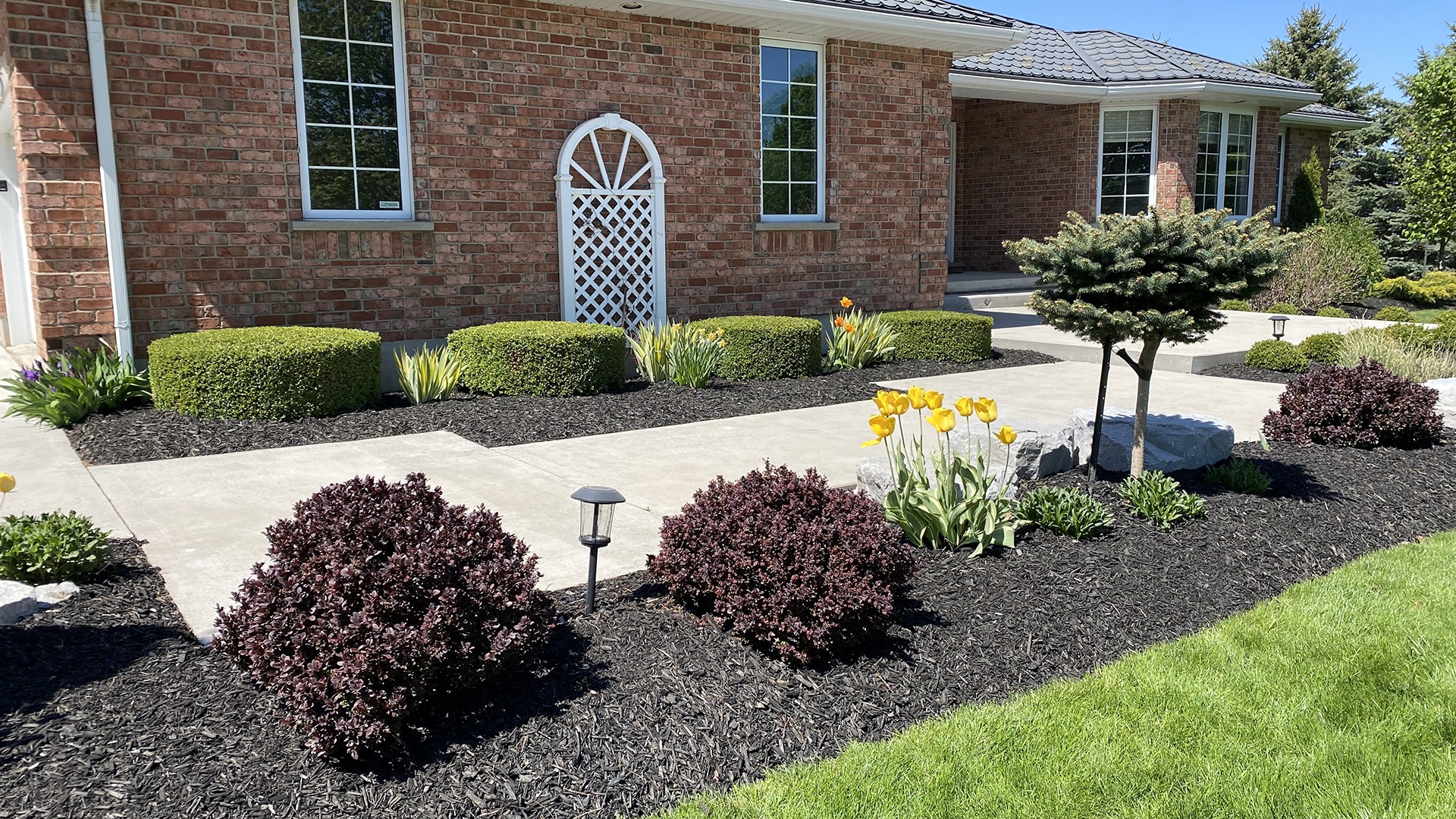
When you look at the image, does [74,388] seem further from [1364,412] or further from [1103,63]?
[1103,63]

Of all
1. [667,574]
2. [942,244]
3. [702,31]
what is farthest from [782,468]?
[942,244]

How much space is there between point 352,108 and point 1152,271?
7.14m

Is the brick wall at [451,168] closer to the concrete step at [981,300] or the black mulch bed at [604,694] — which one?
the concrete step at [981,300]

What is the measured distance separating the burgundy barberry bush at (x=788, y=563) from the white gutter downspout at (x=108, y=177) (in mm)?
6266

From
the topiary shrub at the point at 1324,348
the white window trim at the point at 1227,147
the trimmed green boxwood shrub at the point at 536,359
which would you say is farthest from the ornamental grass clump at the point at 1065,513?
the white window trim at the point at 1227,147

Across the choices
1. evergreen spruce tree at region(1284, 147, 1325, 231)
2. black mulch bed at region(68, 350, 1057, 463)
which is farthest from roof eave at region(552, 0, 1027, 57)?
evergreen spruce tree at region(1284, 147, 1325, 231)

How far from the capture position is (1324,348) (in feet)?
34.4

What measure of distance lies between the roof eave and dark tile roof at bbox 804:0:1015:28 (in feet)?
0.16

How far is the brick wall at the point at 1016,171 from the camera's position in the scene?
18531 millimetres

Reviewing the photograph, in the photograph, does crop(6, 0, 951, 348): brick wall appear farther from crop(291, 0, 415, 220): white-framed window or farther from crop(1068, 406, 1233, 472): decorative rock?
crop(1068, 406, 1233, 472): decorative rock

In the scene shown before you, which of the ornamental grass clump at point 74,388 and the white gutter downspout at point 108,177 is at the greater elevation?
the white gutter downspout at point 108,177

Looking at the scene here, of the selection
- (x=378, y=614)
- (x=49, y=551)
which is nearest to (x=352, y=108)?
(x=49, y=551)

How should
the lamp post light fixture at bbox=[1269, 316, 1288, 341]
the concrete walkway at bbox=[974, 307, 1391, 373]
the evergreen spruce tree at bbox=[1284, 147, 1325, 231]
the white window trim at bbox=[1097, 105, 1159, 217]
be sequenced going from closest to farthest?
the concrete walkway at bbox=[974, 307, 1391, 373]
the lamp post light fixture at bbox=[1269, 316, 1288, 341]
the white window trim at bbox=[1097, 105, 1159, 217]
the evergreen spruce tree at bbox=[1284, 147, 1325, 231]

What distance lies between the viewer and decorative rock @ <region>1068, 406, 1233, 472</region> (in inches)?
229
